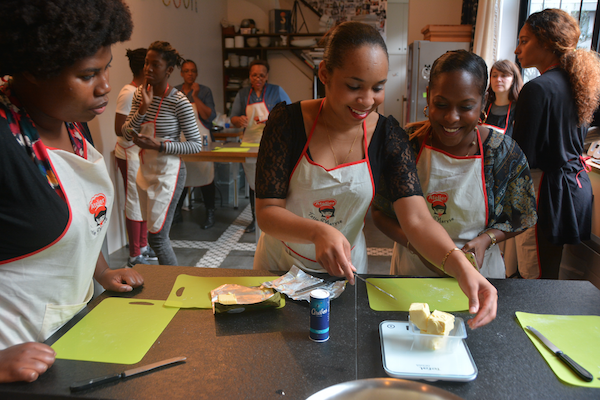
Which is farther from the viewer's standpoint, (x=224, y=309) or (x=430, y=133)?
(x=430, y=133)

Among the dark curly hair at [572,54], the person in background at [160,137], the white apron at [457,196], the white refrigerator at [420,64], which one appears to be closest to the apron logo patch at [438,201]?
the white apron at [457,196]

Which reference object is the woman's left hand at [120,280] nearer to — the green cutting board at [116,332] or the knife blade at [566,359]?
the green cutting board at [116,332]

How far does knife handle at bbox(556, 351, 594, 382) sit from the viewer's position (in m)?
0.90

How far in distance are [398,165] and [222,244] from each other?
9.59 feet

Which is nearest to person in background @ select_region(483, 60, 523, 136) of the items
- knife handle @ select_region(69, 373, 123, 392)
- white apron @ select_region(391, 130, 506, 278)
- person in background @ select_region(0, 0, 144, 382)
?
white apron @ select_region(391, 130, 506, 278)

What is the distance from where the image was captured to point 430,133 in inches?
64.2

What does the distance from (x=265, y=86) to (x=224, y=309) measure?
12.1 ft

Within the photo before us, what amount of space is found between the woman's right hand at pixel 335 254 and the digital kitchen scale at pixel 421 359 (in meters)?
0.18

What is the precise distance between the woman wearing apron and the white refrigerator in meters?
4.05

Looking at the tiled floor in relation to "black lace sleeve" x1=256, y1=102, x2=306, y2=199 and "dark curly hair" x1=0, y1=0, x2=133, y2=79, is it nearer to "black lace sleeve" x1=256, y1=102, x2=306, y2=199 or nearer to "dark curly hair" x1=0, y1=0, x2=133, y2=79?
"black lace sleeve" x1=256, y1=102, x2=306, y2=199

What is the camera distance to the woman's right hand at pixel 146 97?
2.69m

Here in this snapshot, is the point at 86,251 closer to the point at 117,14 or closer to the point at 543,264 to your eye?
the point at 117,14

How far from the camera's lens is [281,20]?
7.07 metres

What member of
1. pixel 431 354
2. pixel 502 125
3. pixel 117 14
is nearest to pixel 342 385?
pixel 431 354
